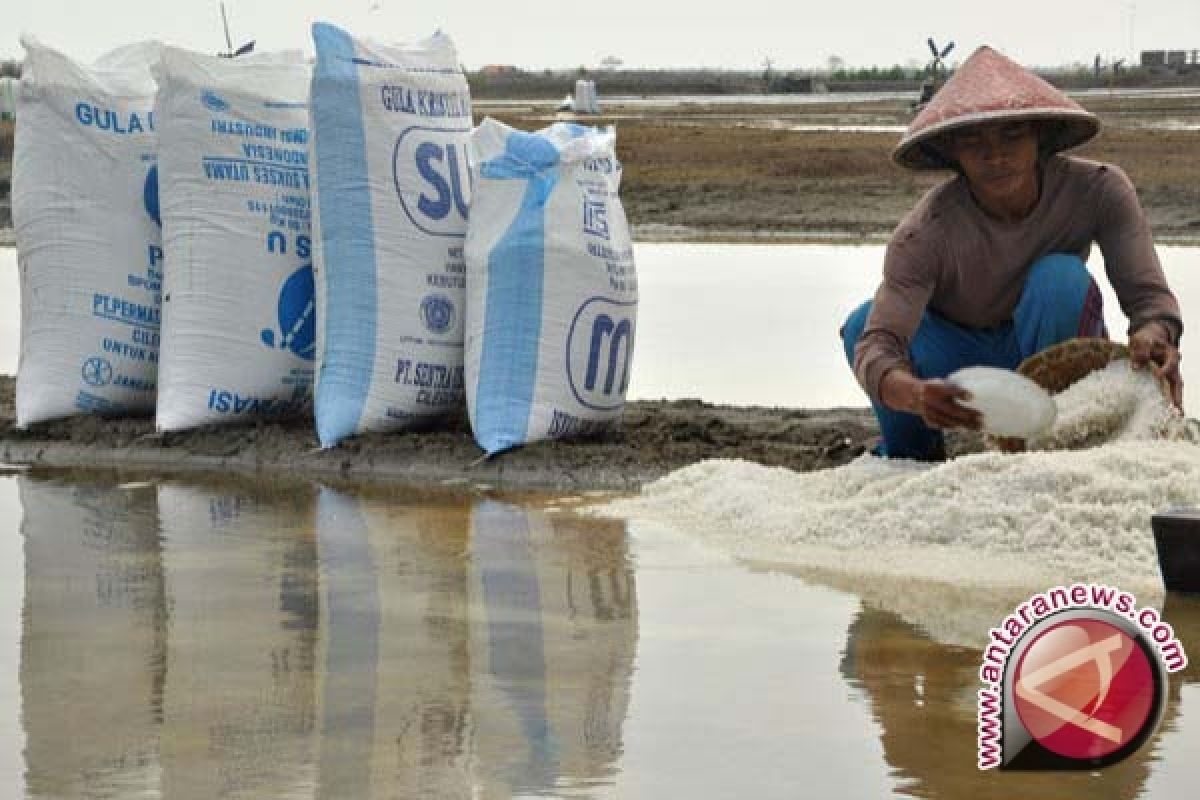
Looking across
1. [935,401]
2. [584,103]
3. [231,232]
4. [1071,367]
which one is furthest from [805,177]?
[584,103]

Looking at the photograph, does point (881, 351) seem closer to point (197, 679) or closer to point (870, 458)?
point (870, 458)

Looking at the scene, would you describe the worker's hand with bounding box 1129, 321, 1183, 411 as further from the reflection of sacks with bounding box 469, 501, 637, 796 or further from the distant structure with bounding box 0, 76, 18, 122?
the distant structure with bounding box 0, 76, 18, 122

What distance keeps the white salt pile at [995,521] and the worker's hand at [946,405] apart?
0.08 m

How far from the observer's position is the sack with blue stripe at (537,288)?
651 centimetres

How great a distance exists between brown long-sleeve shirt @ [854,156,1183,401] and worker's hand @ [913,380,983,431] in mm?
293

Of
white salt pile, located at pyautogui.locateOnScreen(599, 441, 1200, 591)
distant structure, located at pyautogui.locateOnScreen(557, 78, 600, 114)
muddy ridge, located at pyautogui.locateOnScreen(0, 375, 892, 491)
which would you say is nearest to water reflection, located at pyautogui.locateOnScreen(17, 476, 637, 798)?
muddy ridge, located at pyautogui.locateOnScreen(0, 375, 892, 491)

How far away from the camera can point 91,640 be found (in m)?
4.76

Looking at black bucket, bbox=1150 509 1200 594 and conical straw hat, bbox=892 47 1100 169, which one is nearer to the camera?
black bucket, bbox=1150 509 1200 594

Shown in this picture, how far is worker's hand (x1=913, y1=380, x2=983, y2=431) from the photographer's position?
5.44 m

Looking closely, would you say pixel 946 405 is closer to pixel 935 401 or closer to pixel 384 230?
pixel 935 401

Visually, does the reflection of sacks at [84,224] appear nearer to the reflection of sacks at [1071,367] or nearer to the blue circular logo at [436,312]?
the blue circular logo at [436,312]

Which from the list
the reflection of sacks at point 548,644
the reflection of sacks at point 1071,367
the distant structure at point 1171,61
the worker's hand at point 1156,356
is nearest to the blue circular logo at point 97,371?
the reflection of sacks at point 548,644

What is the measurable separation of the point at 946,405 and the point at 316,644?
4.83 ft

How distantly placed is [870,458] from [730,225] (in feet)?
37.8
